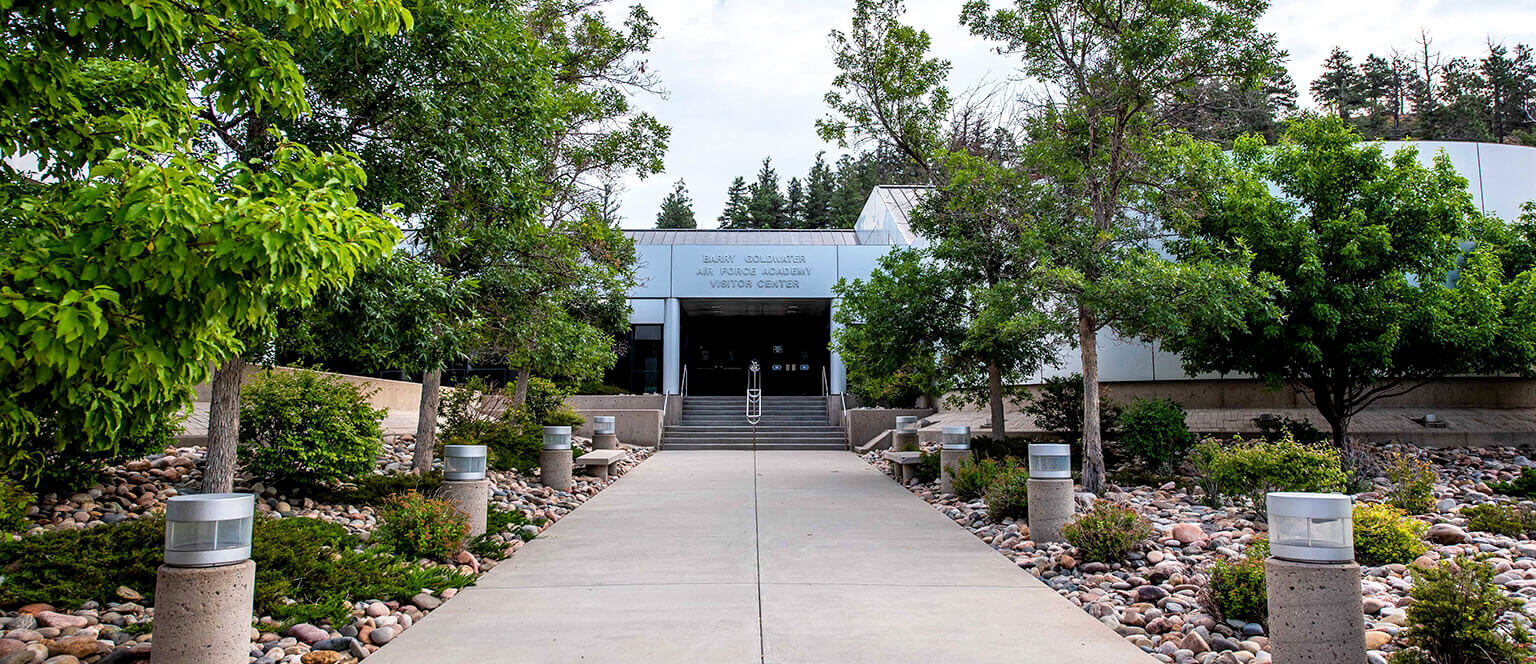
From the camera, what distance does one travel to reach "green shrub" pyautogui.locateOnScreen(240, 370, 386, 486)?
317 inches

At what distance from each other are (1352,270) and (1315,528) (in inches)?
332

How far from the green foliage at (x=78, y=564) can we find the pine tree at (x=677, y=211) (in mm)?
48692

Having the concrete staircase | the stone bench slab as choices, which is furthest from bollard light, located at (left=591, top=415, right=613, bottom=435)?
the concrete staircase

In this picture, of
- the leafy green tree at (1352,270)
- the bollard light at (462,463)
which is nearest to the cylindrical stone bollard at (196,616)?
the bollard light at (462,463)

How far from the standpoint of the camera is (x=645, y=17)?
13.2 metres

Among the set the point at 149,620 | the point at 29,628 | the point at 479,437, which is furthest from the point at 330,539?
the point at 479,437

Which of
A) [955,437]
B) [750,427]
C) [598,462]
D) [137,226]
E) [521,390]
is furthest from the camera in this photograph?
[750,427]

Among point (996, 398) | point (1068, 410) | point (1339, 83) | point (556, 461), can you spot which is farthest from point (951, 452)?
point (1339, 83)

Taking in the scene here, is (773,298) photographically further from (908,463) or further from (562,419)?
(908,463)

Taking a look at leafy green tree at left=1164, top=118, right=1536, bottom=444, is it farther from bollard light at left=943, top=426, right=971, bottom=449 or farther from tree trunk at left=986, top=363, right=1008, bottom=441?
bollard light at left=943, top=426, right=971, bottom=449

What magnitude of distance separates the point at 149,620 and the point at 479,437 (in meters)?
8.10

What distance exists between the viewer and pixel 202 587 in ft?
12.3

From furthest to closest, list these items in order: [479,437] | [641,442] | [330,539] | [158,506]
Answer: [641,442]
[479,437]
[158,506]
[330,539]

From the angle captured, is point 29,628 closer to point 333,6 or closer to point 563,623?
point 563,623
